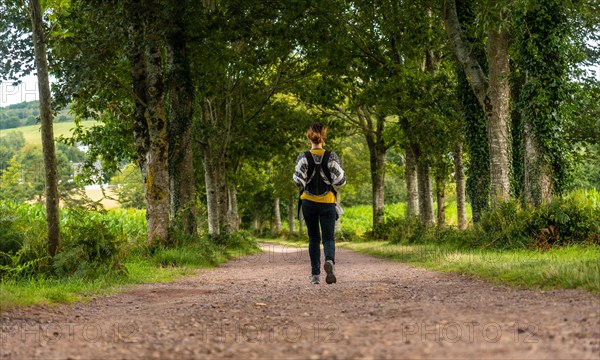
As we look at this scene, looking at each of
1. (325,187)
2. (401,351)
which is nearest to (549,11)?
(325,187)

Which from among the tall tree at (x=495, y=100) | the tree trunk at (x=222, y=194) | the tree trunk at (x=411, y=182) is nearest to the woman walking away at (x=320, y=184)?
the tall tree at (x=495, y=100)

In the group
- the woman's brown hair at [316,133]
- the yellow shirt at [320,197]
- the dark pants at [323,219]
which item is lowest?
the dark pants at [323,219]

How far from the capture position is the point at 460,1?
19719 millimetres

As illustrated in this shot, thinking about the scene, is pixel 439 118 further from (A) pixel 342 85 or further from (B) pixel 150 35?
(B) pixel 150 35

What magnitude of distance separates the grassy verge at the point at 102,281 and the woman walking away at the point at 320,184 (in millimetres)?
3312

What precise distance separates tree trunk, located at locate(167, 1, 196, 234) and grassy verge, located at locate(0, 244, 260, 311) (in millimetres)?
2788

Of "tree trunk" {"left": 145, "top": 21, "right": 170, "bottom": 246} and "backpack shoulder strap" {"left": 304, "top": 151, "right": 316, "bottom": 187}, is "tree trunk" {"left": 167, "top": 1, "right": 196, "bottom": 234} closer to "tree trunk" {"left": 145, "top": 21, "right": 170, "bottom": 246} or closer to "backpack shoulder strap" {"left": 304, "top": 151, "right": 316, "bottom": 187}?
"tree trunk" {"left": 145, "top": 21, "right": 170, "bottom": 246}

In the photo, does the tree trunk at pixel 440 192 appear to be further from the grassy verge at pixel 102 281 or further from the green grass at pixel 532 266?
the grassy verge at pixel 102 281

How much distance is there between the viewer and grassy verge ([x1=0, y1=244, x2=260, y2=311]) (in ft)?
26.8

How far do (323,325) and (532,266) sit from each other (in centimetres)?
523

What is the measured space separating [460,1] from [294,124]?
15319 mm

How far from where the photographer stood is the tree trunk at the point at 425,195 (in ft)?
88.2

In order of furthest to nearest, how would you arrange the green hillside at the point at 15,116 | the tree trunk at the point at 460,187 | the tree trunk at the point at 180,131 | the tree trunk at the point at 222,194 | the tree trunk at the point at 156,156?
the green hillside at the point at 15,116 < the tree trunk at the point at 222,194 < the tree trunk at the point at 460,187 < the tree trunk at the point at 180,131 < the tree trunk at the point at 156,156

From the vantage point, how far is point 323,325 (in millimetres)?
5988
